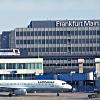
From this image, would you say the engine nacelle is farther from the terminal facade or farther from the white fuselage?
the terminal facade

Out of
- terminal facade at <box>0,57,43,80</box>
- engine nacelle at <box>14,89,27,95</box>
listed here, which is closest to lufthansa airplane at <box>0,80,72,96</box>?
engine nacelle at <box>14,89,27,95</box>

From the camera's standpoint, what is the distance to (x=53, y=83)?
12206cm

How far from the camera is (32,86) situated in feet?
402

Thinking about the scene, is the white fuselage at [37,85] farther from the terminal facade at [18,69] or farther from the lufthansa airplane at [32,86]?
the terminal facade at [18,69]

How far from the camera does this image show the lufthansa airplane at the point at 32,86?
122125mm

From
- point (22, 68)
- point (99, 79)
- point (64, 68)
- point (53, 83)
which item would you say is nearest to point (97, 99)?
point (53, 83)

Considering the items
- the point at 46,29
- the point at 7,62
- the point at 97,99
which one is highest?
→ the point at 46,29

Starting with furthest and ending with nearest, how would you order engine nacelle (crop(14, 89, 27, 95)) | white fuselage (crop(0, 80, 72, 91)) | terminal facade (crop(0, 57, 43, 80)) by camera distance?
terminal facade (crop(0, 57, 43, 80)) → engine nacelle (crop(14, 89, 27, 95)) → white fuselage (crop(0, 80, 72, 91))

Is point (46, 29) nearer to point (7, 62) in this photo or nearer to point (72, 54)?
point (72, 54)

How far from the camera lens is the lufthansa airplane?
12212 centimetres

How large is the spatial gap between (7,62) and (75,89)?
22776 mm

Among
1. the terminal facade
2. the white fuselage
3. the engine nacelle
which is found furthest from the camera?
the terminal facade

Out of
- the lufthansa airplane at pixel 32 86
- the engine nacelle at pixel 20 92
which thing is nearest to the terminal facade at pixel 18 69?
the lufthansa airplane at pixel 32 86

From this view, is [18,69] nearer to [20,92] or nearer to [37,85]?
[20,92]
